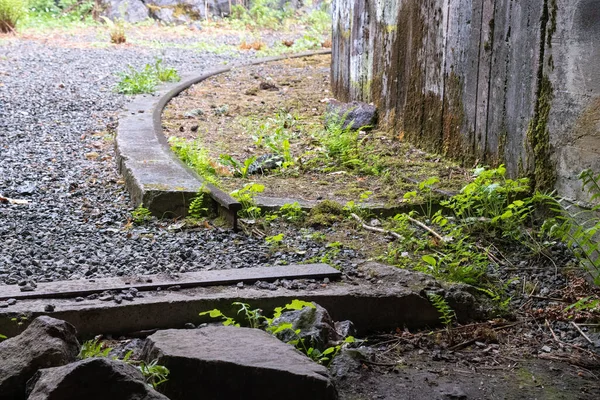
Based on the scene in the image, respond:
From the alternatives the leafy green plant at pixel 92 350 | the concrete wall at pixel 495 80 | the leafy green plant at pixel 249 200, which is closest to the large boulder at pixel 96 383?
the leafy green plant at pixel 92 350

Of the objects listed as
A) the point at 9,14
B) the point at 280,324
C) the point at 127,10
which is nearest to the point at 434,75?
the point at 280,324

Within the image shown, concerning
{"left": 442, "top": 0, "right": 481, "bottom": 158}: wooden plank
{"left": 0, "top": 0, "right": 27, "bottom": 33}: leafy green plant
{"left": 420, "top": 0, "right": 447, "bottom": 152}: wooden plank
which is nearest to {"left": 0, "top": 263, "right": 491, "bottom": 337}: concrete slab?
{"left": 442, "top": 0, "right": 481, "bottom": 158}: wooden plank

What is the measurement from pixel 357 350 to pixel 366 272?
68 centimetres

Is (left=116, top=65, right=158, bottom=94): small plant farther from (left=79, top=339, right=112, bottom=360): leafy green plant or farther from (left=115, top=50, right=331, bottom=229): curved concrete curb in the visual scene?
(left=79, top=339, right=112, bottom=360): leafy green plant

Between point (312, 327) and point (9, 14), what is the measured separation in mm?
13576

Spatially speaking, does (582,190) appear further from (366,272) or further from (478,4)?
(478,4)

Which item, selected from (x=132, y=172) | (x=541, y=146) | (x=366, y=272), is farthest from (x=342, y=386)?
(x=132, y=172)

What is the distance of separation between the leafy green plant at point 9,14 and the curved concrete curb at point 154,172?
8457 millimetres

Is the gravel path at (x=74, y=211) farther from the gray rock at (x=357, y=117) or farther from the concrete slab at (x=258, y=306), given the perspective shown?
the gray rock at (x=357, y=117)

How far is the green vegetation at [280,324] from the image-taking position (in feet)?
7.93

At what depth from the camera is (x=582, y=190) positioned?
10.7 ft

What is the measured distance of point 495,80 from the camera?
4105 mm

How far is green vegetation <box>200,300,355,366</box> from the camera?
242 cm

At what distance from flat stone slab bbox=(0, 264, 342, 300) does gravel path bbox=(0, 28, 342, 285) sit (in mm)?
165
